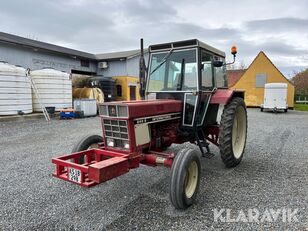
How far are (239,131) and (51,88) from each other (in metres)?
10.8

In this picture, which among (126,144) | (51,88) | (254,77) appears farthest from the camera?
(254,77)

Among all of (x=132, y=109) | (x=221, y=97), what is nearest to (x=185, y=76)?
(x=221, y=97)

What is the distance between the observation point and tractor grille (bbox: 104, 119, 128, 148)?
122 inches

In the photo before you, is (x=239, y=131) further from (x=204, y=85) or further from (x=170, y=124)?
(x=170, y=124)

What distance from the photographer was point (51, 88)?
12.7 metres

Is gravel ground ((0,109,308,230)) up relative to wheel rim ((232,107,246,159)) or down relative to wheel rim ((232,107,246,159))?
down

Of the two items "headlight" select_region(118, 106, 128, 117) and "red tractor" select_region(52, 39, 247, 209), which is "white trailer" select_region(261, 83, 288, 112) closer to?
"red tractor" select_region(52, 39, 247, 209)

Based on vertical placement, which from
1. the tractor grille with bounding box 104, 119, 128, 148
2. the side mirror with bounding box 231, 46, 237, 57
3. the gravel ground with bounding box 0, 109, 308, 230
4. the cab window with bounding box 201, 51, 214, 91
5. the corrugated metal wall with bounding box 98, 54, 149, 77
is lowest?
the gravel ground with bounding box 0, 109, 308, 230

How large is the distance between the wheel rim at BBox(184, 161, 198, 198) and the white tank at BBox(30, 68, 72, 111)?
11.5 m

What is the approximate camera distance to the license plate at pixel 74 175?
2604mm

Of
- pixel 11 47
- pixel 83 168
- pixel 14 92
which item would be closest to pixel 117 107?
pixel 83 168

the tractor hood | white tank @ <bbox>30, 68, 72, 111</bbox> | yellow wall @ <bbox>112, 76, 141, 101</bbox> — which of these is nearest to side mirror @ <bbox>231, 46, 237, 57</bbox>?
the tractor hood

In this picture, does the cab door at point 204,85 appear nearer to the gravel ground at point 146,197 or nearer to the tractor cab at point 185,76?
the tractor cab at point 185,76

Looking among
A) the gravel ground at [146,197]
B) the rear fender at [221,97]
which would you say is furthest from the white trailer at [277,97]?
the rear fender at [221,97]
